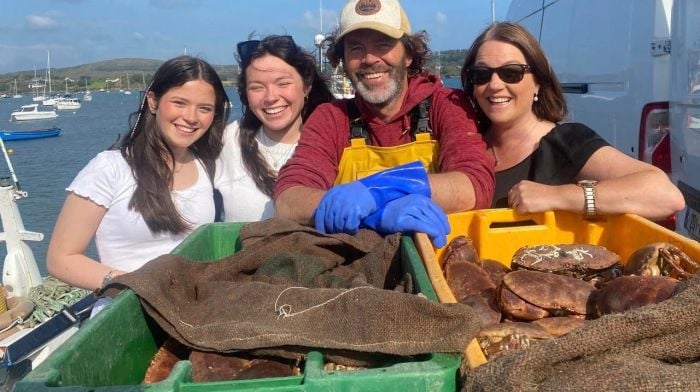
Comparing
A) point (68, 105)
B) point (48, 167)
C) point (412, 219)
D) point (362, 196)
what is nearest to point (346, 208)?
point (362, 196)

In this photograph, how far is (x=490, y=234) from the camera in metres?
3.07

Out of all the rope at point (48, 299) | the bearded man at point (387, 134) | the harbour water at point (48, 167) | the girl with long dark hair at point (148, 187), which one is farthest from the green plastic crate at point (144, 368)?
the rope at point (48, 299)

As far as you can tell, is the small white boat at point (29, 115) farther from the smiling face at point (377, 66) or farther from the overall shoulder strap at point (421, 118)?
the overall shoulder strap at point (421, 118)

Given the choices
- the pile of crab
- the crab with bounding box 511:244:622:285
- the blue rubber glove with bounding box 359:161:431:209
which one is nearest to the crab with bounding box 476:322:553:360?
the pile of crab

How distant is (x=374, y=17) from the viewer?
3730 millimetres

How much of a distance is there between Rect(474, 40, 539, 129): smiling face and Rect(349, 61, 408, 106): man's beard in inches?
18.1

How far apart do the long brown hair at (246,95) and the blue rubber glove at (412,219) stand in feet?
4.73

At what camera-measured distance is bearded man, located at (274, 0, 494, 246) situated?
321 centimetres

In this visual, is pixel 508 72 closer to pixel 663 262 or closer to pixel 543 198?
pixel 543 198

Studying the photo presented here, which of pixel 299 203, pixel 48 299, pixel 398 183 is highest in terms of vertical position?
pixel 398 183

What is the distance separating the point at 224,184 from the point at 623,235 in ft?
7.91

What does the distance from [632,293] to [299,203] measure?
1722mm

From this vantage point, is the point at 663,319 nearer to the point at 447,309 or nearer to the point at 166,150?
the point at 447,309

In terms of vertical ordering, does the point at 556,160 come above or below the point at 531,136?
below
